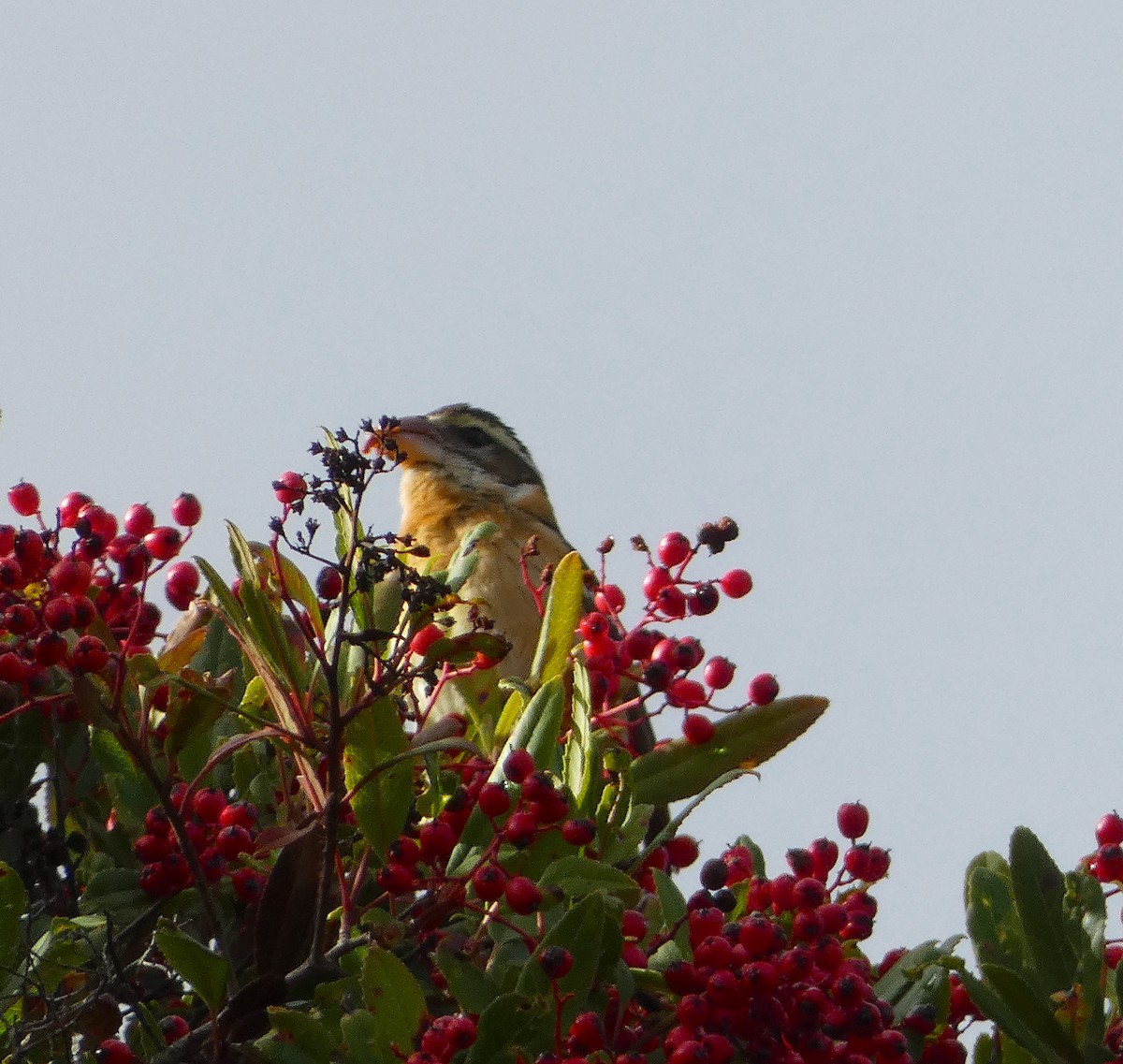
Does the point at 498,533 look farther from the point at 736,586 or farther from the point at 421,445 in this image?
the point at 736,586

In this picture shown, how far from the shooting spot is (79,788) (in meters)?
2.98

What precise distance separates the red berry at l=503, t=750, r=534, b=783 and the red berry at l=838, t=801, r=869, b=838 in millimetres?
660

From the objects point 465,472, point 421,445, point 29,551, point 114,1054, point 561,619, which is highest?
point 421,445

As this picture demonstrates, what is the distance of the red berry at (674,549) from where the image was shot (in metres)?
3.13

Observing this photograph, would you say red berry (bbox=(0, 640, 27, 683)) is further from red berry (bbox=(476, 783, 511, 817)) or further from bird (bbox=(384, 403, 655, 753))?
bird (bbox=(384, 403, 655, 753))

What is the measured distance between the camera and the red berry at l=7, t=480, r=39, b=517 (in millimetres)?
3029

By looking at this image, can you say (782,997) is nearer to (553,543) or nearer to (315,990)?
(315,990)

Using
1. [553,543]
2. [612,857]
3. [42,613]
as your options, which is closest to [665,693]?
[612,857]

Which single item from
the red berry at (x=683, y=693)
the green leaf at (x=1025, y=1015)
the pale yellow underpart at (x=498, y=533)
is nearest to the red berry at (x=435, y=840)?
the red berry at (x=683, y=693)

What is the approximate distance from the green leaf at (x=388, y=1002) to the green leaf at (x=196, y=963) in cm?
21

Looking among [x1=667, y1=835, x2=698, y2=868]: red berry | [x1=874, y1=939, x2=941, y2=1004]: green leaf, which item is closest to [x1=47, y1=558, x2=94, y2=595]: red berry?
[x1=667, y1=835, x2=698, y2=868]: red berry

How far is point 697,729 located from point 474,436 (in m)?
4.60

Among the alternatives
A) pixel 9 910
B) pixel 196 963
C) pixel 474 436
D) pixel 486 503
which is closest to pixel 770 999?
pixel 196 963

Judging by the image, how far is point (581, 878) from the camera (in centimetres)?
261
